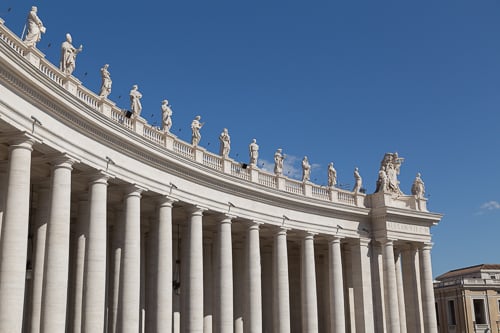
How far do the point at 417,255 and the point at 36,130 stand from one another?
7276 centimetres

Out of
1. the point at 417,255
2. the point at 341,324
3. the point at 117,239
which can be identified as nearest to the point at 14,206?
the point at 117,239

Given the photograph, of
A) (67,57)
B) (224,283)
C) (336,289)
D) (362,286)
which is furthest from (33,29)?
(362,286)

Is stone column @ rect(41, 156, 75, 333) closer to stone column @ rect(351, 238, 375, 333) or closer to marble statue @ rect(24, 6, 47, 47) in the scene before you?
marble statue @ rect(24, 6, 47, 47)

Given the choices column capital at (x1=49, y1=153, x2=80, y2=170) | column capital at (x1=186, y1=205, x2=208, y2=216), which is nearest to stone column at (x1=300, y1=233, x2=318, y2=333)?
column capital at (x1=186, y1=205, x2=208, y2=216)

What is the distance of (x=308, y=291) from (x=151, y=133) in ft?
110

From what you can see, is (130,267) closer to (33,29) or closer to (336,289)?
(33,29)

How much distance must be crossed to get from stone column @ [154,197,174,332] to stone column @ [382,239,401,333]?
42482mm

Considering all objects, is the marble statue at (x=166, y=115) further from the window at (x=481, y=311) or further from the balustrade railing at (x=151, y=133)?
the window at (x=481, y=311)

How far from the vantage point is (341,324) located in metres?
95.5

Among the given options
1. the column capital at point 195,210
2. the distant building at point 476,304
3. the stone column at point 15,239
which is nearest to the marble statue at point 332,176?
the column capital at point 195,210

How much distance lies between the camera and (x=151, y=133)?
75.0 meters

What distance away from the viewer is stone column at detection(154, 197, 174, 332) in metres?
71.2

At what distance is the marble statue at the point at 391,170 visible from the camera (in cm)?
11131

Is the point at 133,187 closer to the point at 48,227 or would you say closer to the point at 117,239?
the point at 117,239
